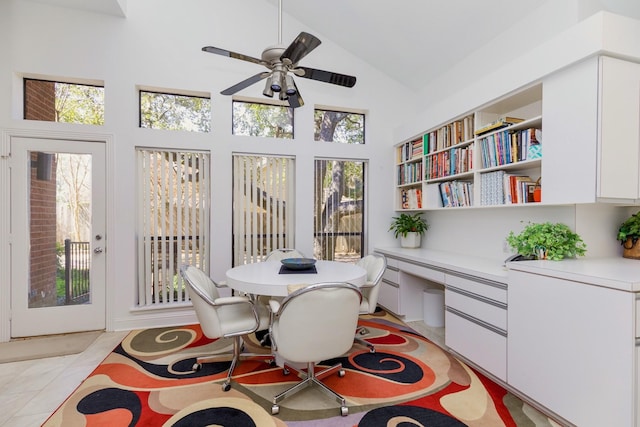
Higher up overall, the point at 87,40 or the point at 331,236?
the point at 87,40

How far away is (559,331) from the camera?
176 cm

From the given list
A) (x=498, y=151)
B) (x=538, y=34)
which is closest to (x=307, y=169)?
(x=498, y=151)

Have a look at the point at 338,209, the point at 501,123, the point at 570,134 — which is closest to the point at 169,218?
the point at 338,209

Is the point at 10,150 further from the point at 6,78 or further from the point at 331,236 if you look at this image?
the point at 331,236

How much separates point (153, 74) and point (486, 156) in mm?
3718

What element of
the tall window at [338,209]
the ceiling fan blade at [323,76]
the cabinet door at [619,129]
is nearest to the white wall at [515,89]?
the cabinet door at [619,129]

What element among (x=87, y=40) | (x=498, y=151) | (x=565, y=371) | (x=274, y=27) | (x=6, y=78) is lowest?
(x=565, y=371)

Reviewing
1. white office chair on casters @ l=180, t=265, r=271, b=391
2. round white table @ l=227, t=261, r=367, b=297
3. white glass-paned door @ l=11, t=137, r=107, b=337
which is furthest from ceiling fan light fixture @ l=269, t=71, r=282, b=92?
white glass-paned door @ l=11, t=137, r=107, b=337

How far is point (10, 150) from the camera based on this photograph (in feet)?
9.96

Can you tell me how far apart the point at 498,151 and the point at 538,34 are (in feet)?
3.40

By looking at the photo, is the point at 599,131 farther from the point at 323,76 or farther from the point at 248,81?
the point at 248,81

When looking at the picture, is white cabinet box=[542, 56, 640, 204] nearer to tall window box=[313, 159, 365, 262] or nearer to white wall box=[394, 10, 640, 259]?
white wall box=[394, 10, 640, 259]

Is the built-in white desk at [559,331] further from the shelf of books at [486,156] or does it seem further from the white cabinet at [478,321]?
the shelf of books at [486,156]

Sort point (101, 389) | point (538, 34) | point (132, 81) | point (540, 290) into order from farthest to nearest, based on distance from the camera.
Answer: point (132, 81), point (538, 34), point (101, 389), point (540, 290)
